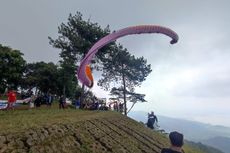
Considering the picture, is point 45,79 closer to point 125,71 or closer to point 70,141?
point 125,71

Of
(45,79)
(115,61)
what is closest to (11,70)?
(45,79)

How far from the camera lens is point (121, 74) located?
179 feet

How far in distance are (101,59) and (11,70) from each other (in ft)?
69.0

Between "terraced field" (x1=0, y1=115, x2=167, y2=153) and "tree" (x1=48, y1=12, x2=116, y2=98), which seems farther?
"tree" (x1=48, y1=12, x2=116, y2=98)

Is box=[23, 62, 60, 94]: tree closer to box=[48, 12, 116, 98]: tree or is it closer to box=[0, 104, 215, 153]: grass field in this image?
box=[48, 12, 116, 98]: tree

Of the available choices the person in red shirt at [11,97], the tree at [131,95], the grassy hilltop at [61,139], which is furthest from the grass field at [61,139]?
the tree at [131,95]

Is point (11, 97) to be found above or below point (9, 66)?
below

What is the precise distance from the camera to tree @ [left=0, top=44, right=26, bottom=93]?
5603 cm

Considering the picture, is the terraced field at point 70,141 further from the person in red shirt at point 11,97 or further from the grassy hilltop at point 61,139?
the person in red shirt at point 11,97

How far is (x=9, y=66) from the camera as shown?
189 feet

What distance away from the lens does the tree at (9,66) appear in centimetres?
5603

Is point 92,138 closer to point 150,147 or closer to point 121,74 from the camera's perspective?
point 150,147

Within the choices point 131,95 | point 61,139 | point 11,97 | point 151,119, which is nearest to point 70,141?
point 61,139

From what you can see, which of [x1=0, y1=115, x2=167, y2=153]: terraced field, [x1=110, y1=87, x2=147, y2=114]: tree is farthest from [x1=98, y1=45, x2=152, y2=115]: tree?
[x1=0, y1=115, x2=167, y2=153]: terraced field
